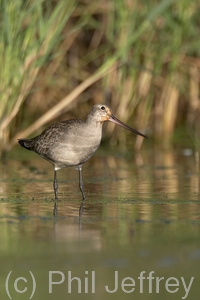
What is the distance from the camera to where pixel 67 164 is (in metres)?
7.77

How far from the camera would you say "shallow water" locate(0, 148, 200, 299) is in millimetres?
4508

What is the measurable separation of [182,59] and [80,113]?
2138 millimetres

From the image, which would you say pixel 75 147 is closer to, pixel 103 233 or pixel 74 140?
pixel 74 140

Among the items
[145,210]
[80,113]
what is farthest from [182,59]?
[145,210]

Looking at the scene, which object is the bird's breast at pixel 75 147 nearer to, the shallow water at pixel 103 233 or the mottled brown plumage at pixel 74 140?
the mottled brown plumage at pixel 74 140

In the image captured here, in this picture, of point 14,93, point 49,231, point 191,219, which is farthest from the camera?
point 14,93

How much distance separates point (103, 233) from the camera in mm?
5742

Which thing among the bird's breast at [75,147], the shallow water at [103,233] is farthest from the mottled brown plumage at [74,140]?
the shallow water at [103,233]

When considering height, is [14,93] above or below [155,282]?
above

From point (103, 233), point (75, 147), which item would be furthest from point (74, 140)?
point (103, 233)

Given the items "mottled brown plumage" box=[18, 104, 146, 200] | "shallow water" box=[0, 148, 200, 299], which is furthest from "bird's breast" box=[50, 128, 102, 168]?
"shallow water" box=[0, 148, 200, 299]

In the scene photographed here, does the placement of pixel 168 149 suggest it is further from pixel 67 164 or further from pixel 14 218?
pixel 14 218

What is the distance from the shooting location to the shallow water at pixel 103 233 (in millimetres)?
4508

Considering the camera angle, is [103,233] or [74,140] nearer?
[103,233]
